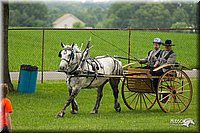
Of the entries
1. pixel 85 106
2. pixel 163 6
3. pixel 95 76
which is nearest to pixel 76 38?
pixel 163 6

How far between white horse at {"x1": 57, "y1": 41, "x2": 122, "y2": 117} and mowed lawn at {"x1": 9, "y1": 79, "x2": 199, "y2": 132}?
0.57 m

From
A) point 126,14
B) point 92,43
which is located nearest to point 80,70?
point 92,43

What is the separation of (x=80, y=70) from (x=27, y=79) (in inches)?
178

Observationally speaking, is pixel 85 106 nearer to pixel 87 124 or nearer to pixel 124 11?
pixel 87 124

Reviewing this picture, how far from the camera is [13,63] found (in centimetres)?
2319

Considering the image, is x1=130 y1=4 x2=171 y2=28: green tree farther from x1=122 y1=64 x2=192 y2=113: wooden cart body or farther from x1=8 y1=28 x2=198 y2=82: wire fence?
x1=122 y1=64 x2=192 y2=113: wooden cart body

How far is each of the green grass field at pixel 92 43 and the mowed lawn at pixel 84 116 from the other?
5742 millimetres

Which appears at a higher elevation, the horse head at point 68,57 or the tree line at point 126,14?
the tree line at point 126,14

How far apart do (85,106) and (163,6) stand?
38.1 feet

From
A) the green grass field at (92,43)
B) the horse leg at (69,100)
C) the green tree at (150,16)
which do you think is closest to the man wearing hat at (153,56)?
the horse leg at (69,100)

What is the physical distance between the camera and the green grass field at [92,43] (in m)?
23.9

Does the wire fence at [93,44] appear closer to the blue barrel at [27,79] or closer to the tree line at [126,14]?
the tree line at [126,14]

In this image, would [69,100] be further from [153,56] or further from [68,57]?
[153,56]

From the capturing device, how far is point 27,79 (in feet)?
57.5
